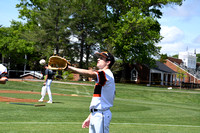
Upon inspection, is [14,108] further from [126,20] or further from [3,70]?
[126,20]

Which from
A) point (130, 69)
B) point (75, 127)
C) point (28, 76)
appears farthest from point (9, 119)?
point (130, 69)

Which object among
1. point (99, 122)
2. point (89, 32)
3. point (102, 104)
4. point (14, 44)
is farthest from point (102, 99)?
point (14, 44)

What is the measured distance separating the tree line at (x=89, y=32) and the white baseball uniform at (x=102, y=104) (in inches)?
1539

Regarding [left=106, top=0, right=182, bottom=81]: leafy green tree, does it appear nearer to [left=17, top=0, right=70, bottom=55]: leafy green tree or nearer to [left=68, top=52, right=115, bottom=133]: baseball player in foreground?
[left=17, top=0, right=70, bottom=55]: leafy green tree

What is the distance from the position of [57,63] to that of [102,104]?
3.84 feet

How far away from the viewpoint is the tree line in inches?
1754

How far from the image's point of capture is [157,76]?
63344mm

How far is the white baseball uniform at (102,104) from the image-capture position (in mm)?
4840

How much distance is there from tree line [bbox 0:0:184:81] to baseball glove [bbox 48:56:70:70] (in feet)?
130

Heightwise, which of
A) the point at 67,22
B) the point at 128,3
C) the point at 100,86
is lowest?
the point at 100,86

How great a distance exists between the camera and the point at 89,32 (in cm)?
4650

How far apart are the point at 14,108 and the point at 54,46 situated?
34253 mm

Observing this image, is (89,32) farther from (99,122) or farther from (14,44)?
(99,122)

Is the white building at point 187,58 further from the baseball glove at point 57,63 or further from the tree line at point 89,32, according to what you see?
the baseball glove at point 57,63
